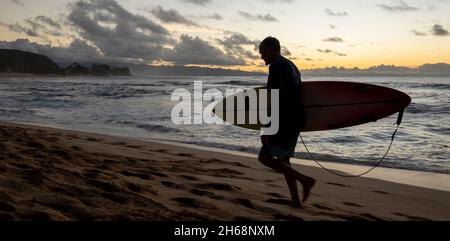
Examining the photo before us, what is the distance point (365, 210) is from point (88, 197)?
9.70ft

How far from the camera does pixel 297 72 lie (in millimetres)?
4141

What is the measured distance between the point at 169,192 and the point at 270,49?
5.96ft

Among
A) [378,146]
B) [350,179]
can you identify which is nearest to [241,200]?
[350,179]

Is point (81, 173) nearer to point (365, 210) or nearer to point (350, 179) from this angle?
point (365, 210)

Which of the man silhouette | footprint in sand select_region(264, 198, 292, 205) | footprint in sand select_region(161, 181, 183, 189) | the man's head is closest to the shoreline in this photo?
footprint in sand select_region(264, 198, 292, 205)

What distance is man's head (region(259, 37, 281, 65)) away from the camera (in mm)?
4039

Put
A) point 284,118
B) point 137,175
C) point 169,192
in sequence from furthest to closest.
Result: 1. point 137,175
2. point 169,192
3. point 284,118

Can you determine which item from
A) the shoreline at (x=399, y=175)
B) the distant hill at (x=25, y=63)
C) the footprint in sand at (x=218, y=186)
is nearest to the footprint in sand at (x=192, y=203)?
the footprint in sand at (x=218, y=186)

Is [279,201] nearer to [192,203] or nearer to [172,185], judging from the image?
[192,203]

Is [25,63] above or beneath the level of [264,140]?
above

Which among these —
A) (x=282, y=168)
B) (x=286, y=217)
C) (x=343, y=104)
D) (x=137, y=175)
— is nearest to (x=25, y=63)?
(x=137, y=175)

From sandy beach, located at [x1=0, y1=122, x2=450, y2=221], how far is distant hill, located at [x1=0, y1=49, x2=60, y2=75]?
4924 inches

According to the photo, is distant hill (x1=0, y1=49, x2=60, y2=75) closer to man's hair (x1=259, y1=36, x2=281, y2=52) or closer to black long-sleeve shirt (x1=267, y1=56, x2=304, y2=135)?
man's hair (x1=259, y1=36, x2=281, y2=52)

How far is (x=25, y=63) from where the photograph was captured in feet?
412
